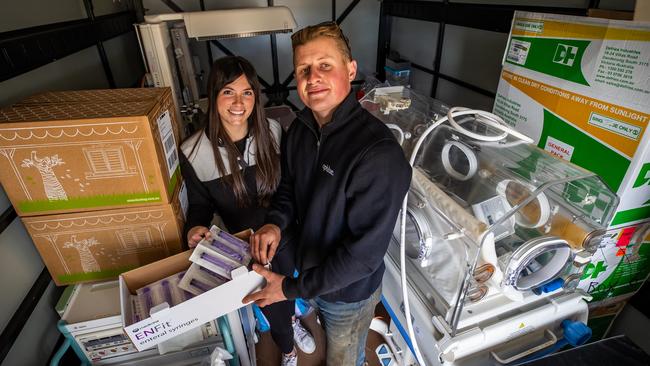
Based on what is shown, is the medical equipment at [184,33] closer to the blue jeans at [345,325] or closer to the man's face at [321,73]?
the man's face at [321,73]

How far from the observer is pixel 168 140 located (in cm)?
124

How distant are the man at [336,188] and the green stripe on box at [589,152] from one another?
87 cm

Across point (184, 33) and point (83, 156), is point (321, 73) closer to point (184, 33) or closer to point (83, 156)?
point (83, 156)

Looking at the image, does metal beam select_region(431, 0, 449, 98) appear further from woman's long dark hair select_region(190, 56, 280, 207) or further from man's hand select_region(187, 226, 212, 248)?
man's hand select_region(187, 226, 212, 248)

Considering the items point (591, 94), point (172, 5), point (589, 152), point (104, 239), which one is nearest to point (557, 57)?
point (591, 94)

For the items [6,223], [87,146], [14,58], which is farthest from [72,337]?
[14,58]

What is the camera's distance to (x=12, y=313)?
109 centimetres

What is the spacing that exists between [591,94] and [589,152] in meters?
0.22

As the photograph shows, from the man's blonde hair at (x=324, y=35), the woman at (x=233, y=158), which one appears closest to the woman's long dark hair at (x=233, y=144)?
the woman at (x=233, y=158)

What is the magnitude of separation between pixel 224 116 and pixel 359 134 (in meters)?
0.72

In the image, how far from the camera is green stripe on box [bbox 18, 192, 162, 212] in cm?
110

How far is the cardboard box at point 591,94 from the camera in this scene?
3.79 feet

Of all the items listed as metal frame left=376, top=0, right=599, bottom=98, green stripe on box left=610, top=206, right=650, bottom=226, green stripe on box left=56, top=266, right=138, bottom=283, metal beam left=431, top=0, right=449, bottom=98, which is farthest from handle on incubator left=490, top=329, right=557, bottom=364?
metal beam left=431, top=0, right=449, bottom=98

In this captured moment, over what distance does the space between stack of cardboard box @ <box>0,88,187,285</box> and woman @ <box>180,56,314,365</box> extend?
0.36ft
